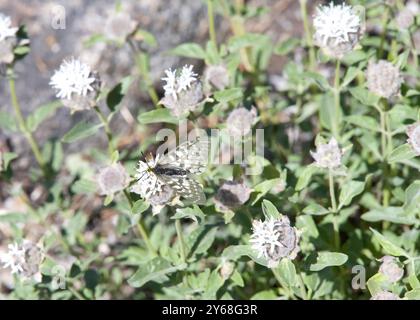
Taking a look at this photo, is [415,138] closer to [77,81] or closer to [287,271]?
[287,271]

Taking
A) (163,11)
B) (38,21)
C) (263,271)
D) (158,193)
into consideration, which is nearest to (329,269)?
(263,271)

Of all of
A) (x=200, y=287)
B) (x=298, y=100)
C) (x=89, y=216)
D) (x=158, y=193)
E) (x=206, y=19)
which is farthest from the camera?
(x=206, y=19)

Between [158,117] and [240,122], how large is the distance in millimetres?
380

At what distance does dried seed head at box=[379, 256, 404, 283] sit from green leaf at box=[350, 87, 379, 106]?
71 centimetres

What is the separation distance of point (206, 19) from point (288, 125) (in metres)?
1.27

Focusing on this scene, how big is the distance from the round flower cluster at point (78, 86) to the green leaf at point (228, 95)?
573 mm

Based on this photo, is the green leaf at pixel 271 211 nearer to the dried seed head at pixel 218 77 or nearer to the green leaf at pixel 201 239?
the green leaf at pixel 201 239

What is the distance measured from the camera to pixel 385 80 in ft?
9.83

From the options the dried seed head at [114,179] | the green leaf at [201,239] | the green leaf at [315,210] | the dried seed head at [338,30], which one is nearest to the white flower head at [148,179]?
the dried seed head at [114,179]

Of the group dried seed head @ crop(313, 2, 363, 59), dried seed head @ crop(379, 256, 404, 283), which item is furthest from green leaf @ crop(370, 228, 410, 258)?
dried seed head @ crop(313, 2, 363, 59)

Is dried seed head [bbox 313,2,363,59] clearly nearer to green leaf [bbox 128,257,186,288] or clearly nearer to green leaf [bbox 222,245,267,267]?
green leaf [bbox 222,245,267,267]

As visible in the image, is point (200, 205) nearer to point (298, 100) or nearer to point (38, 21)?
point (298, 100)

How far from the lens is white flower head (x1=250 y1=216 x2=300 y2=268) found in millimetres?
2597

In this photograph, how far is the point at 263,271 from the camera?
127 inches
